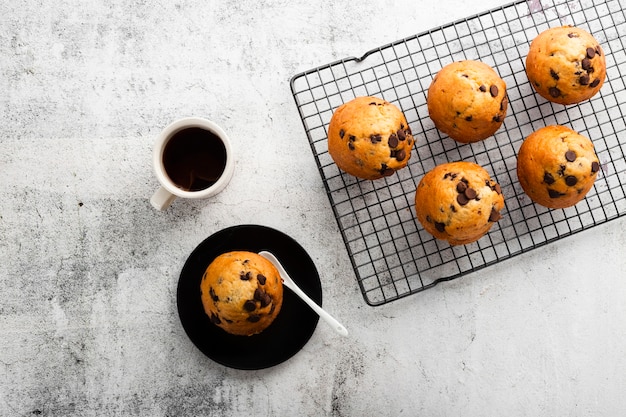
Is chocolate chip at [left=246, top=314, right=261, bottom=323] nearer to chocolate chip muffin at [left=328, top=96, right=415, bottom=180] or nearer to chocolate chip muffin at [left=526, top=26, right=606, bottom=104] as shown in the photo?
chocolate chip muffin at [left=328, top=96, right=415, bottom=180]

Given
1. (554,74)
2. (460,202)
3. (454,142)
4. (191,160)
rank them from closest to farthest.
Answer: (460,202) → (554,74) → (191,160) → (454,142)

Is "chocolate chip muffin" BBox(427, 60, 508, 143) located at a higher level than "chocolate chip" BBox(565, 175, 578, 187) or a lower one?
higher

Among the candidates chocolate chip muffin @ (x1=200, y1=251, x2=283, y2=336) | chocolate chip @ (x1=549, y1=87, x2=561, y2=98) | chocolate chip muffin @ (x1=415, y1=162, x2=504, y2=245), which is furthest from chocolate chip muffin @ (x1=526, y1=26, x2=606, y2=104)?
chocolate chip muffin @ (x1=200, y1=251, x2=283, y2=336)

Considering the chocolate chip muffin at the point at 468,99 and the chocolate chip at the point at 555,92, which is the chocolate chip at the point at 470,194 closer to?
the chocolate chip muffin at the point at 468,99

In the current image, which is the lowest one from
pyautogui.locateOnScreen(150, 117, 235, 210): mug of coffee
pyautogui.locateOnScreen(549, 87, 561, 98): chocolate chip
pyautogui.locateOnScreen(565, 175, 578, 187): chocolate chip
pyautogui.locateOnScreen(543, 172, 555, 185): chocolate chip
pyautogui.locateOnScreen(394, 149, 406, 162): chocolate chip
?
pyautogui.locateOnScreen(565, 175, 578, 187): chocolate chip

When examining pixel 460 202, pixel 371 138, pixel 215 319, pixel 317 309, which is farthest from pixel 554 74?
pixel 215 319

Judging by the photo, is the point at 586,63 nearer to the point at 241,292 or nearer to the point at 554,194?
the point at 554,194

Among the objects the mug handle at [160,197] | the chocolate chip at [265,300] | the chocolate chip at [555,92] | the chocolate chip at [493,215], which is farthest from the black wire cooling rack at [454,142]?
the mug handle at [160,197]
